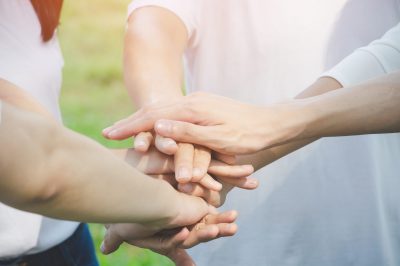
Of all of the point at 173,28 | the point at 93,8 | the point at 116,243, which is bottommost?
the point at 93,8

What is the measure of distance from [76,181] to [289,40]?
1.00 metres

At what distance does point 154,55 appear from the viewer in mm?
2066

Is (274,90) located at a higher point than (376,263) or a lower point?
higher

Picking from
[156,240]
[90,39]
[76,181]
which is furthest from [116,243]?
[90,39]

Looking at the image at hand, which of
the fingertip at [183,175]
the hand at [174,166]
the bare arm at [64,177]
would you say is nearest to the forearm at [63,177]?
the bare arm at [64,177]

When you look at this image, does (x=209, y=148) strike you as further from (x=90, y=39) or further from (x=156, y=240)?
(x=90, y=39)

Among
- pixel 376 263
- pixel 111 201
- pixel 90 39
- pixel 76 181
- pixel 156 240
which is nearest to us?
pixel 76 181

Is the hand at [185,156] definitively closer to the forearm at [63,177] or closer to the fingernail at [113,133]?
the fingernail at [113,133]

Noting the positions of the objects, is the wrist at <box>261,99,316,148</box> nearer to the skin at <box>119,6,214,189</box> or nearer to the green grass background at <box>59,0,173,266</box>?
the skin at <box>119,6,214,189</box>

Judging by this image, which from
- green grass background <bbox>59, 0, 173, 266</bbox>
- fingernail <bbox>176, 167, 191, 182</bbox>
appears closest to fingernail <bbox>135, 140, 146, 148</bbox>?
fingernail <bbox>176, 167, 191, 182</bbox>

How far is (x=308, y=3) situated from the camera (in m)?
2.10

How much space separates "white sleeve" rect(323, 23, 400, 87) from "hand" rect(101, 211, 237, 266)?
1.63 feet

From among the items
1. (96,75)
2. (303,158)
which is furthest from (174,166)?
(96,75)

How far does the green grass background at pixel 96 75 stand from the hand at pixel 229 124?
5.86ft
